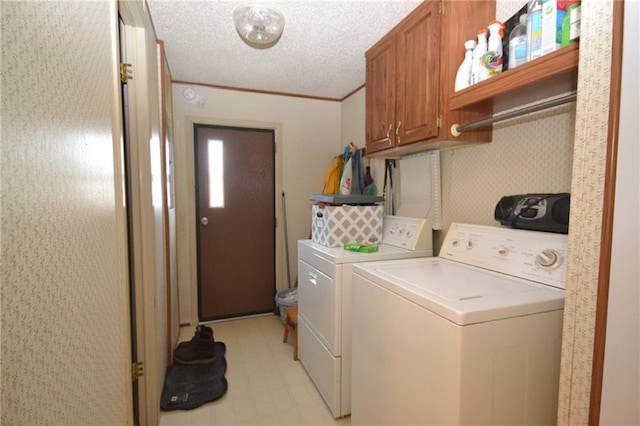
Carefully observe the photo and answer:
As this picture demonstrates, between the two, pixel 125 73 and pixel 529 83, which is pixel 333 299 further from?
pixel 125 73

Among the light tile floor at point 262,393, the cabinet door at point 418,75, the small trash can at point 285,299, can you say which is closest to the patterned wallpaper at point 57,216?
the light tile floor at point 262,393

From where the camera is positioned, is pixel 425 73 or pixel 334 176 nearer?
pixel 425 73

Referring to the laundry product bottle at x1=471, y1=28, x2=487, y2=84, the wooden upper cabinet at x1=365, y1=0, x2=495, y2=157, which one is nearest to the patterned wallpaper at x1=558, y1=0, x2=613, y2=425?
the laundry product bottle at x1=471, y1=28, x2=487, y2=84

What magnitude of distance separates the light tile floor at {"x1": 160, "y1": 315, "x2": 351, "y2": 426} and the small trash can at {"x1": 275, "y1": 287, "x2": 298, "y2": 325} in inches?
10.9

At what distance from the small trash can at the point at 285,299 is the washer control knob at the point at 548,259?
6.99 ft

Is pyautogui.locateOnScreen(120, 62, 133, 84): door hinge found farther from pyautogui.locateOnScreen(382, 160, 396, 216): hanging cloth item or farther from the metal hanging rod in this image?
pyautogui.locateOnScreen(382, 160, 396, 216): hanging cloth item

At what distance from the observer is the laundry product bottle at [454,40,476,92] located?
57.1 inches

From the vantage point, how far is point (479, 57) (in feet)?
4.57

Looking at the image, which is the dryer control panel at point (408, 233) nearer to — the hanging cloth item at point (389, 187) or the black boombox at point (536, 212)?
the hanging cloth item at point (389, 187)

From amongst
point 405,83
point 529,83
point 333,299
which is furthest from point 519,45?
point 333,299

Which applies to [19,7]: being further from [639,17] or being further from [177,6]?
[177,6]

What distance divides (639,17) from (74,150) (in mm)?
1234

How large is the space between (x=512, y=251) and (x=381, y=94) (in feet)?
4.03

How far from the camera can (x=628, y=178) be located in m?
0.66
